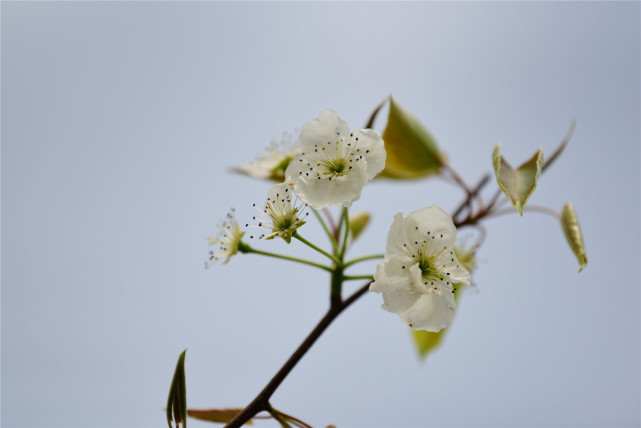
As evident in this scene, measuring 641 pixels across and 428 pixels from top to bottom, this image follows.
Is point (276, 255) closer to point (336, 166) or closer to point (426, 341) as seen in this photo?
point (336, 166)

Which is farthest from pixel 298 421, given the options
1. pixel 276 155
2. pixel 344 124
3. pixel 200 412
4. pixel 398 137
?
pixel 398 137

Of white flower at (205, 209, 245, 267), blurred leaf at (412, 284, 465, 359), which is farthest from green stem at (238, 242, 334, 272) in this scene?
blurred leaf at (412, 284, 465, 359)

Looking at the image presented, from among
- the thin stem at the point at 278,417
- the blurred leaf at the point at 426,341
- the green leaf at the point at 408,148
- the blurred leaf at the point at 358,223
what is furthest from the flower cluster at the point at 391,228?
the blurred leaf at the point at 426,341

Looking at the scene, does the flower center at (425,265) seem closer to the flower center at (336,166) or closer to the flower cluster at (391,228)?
the flower cluster at (391,228)

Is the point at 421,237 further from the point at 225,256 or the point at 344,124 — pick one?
the point at 225,256

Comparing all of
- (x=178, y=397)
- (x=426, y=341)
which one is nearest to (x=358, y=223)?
(x=426, y=341)
